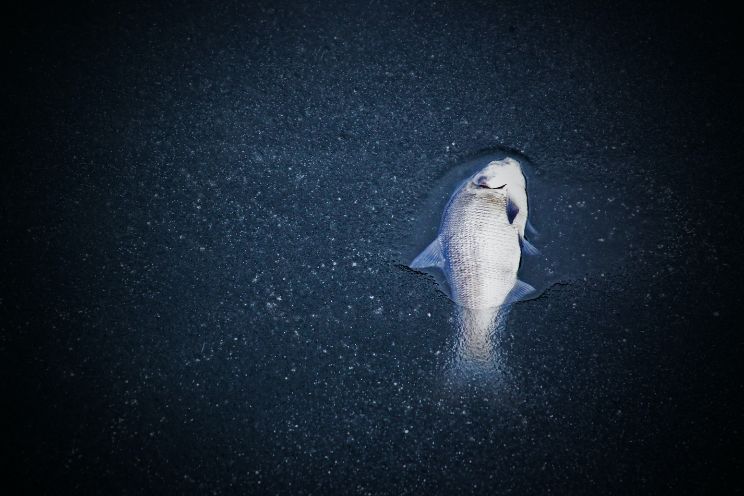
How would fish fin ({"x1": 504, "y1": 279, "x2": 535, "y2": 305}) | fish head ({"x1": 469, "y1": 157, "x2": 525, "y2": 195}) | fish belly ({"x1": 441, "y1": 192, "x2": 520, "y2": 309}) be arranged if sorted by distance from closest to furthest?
1. fish belly ({"x1": 441, "y1": 192, "x2": 520, "y2": 309})
2. fish head ({"x1": 469, "y1": 157, "x2": 525, "y2": 195})
3. fish fin ({"x1": 504, "y1": 279, "x2": 535, "y2": 305})

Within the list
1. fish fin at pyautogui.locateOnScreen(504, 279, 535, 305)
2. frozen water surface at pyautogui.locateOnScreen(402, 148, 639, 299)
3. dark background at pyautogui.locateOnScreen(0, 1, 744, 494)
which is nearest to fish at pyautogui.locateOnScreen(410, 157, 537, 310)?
fish fin at pyautogui.locateOnScreen(504, 279, 535, 305)

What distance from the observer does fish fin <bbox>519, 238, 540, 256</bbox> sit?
218 centimetres

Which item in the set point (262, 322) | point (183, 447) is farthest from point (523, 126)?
point (183, 447)

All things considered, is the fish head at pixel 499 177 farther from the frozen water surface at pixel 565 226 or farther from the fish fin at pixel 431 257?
the fish fin at pixel 431 257

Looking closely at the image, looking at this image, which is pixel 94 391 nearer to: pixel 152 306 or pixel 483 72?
pixel 152 306

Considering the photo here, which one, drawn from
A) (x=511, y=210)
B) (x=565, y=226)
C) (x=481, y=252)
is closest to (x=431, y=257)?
(x=481, y=252)

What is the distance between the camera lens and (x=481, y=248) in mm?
1927

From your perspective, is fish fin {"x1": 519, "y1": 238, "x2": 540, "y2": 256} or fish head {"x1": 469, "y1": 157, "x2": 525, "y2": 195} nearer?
fish head {"x1": 469, "y1": 157, "x2": 525, "y2": 195}

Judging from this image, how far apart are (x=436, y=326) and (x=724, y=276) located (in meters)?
1.71

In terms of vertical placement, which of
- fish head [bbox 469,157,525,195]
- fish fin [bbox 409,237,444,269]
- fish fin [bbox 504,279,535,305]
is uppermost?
fish head [bbox 469,157,525,195]

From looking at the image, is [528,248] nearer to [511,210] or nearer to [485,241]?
[511,210]

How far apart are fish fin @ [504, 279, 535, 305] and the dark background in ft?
0.28


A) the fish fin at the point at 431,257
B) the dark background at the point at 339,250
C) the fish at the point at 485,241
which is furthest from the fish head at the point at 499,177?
the fish fin at the point at 431,257

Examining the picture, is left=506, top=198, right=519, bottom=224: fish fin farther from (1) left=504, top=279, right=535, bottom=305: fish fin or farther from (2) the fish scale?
(1) left=504, top=279, right=535, bottom=305: fish fin
